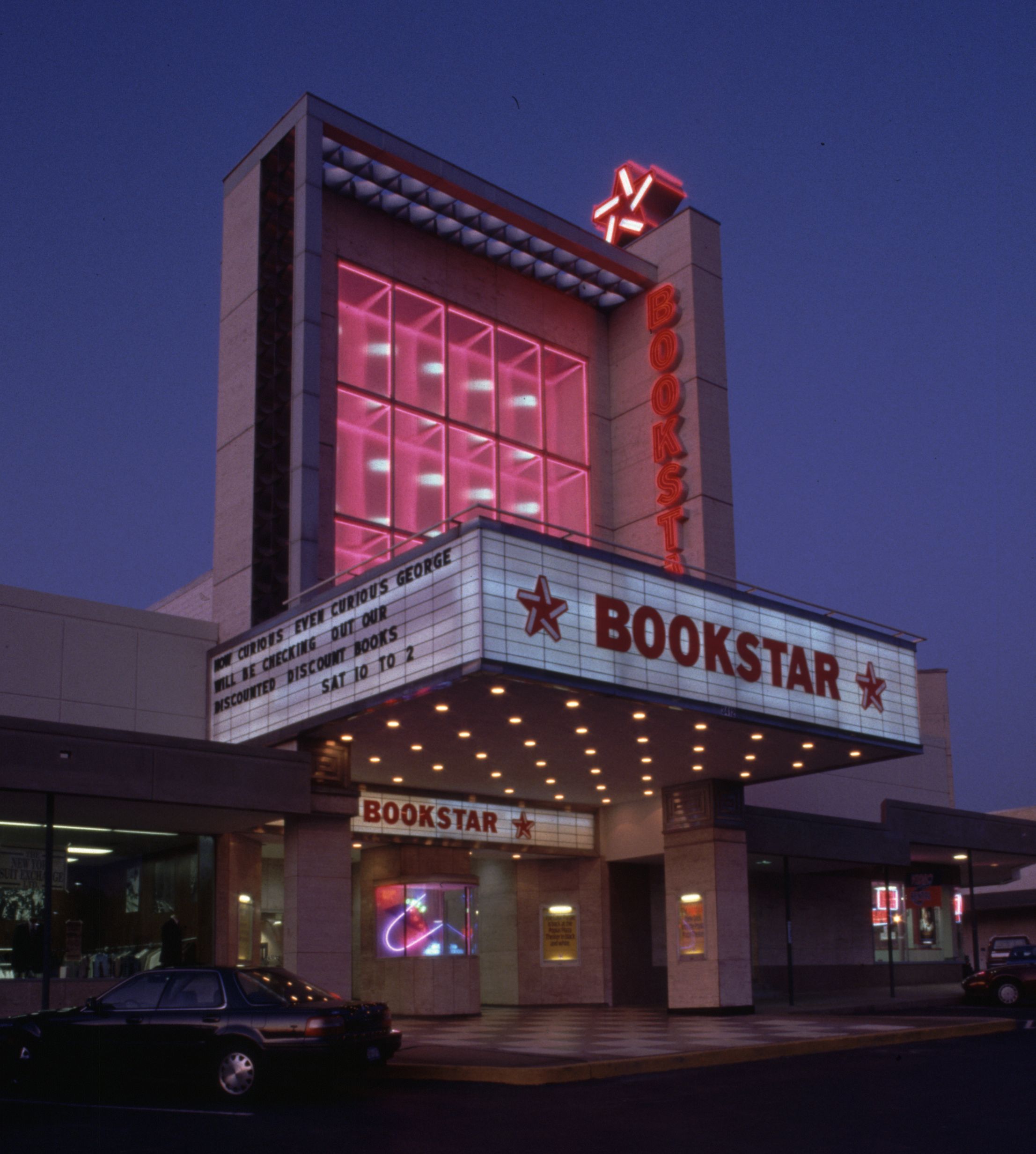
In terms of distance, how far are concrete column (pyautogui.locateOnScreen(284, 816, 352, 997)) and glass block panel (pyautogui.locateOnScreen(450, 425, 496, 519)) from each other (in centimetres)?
961

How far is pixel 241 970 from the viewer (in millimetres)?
14625

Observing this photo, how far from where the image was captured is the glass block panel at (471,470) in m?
30.8

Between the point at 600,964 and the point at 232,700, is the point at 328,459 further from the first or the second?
the point at 600,964

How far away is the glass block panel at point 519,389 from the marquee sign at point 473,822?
901 cm

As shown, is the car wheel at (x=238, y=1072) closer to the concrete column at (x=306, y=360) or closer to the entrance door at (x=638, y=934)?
the concrete column at (x=306, y=360)

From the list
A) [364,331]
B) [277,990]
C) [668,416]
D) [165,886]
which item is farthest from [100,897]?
[668,416]

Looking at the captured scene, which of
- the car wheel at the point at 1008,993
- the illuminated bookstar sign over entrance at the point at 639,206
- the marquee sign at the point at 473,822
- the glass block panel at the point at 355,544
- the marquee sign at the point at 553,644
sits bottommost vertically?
the car wheel at the point at 1008,993

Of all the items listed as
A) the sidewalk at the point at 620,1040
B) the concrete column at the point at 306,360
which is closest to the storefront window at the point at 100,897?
the sidewalk at the point at 620,1040

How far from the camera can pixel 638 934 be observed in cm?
3247

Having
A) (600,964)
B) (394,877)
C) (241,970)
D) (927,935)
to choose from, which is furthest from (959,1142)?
(927,935)

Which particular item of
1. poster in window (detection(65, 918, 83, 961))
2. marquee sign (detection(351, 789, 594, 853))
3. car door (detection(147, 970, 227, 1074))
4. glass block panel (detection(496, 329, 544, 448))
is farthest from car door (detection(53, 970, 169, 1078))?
glass block panel (detection(496, 329, 544, 448))

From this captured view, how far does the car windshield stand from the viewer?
14203 millimetres

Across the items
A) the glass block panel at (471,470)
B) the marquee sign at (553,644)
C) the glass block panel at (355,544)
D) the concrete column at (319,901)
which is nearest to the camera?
the marquee sign at (553,644)

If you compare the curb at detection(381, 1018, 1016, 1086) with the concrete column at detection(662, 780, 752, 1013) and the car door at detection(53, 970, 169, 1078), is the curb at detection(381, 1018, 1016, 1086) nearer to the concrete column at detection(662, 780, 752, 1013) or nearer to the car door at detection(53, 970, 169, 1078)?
the car door at detection(53, 970, 169, 1078)
